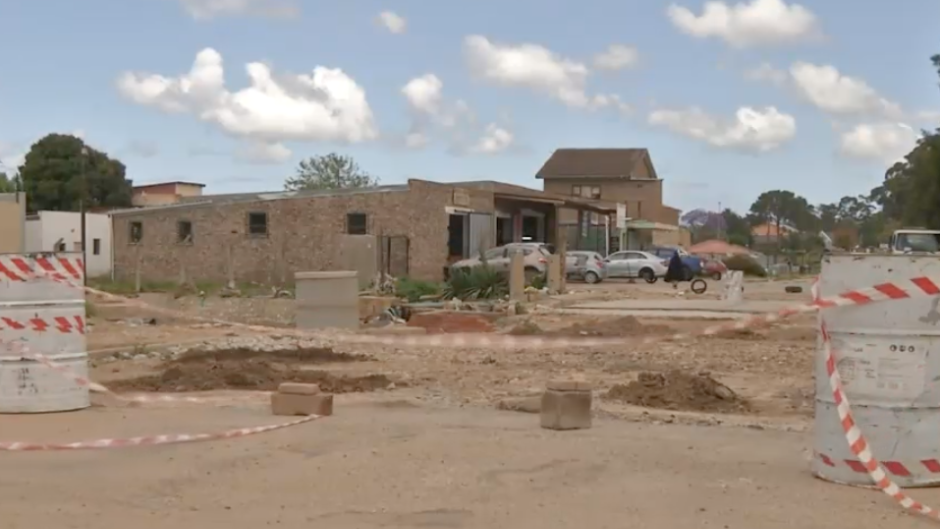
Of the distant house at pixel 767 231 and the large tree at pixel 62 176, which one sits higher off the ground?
the large tree at pixel 62 176

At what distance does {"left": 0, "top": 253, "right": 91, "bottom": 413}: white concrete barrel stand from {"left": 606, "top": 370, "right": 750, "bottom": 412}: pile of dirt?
17.5 ft

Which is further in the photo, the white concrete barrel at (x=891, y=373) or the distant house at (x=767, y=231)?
the distant house at (x=767, y=231)

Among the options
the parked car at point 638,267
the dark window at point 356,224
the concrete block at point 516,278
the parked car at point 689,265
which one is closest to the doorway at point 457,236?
the dark window at point 356,224

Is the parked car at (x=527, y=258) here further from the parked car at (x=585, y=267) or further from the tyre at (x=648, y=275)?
the tyre at (x=648, y=275)

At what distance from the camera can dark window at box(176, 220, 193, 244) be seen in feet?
171

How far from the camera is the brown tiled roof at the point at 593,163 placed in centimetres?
10219

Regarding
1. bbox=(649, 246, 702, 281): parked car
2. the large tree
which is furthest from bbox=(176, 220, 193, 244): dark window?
the large tree

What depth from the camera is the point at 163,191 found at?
Result: 9606cm

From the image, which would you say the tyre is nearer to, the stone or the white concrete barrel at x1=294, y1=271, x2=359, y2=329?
the white concrete barrel at x1=294, y1=271, x2=359, y2=329

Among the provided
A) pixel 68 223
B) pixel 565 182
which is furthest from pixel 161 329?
pixel 565 182

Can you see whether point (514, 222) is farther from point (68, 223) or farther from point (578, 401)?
point (578, 401)

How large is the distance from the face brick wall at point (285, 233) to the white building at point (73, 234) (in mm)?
6164

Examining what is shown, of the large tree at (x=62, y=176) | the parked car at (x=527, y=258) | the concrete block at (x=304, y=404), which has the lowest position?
the concrete block at (x=304, y=404)

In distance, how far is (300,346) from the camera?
18.5 metres
